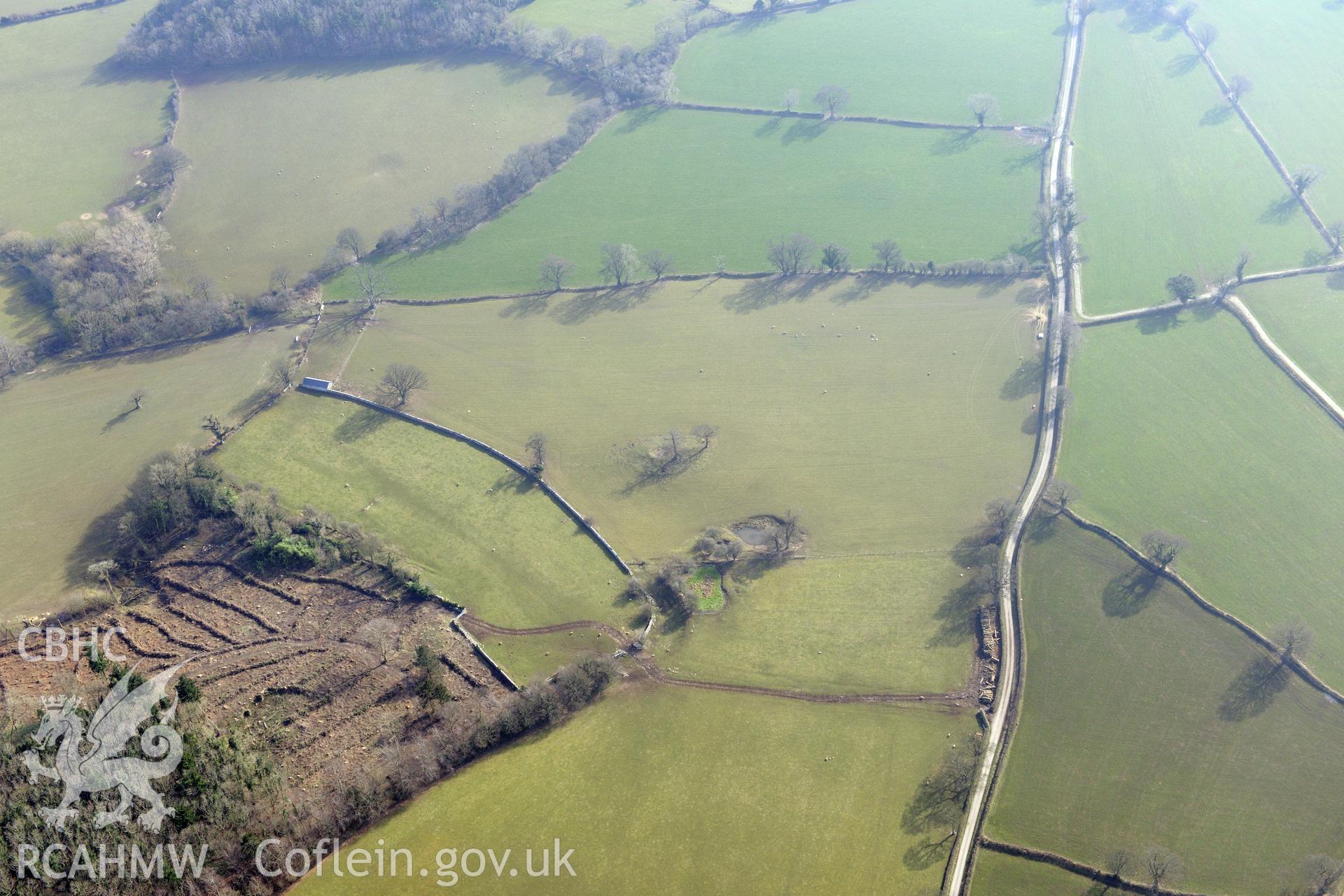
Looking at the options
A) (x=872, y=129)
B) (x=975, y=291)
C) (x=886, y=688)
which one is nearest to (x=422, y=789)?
(x=886, y=688)

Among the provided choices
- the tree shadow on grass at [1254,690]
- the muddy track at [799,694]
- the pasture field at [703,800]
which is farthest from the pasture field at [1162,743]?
the pasture field at [703,800]

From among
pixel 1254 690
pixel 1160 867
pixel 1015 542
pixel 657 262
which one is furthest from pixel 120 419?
pixel 1254 690

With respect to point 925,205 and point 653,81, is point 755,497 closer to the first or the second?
point 925,205

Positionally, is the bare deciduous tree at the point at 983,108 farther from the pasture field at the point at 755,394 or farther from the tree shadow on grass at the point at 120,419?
the tree shadow on grass at the point at 120,419

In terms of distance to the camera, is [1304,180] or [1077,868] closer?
[1077,868]

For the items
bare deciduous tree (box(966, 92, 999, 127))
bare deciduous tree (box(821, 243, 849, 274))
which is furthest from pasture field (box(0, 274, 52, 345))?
bare deciduous tree (box(966, 92, 999, 127))

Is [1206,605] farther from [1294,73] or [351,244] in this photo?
[1294,73]
